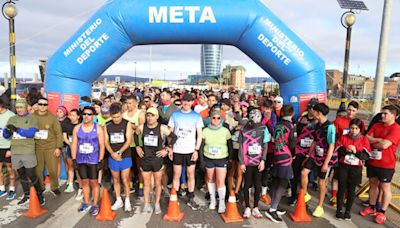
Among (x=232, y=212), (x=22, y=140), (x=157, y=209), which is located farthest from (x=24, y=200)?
(x=232, y=212)

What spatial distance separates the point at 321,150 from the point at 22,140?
5.04 metres

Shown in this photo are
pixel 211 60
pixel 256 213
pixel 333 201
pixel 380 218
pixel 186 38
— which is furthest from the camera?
pixel 211 60

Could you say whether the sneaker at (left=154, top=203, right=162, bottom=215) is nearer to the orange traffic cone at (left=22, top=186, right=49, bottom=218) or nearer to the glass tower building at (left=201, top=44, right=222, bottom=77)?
the orange traffic cone at (left=22, top=186, right=49, bottom=218)

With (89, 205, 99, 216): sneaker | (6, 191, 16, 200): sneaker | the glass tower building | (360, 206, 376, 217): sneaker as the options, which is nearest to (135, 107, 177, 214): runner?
(89, 205, 99, 216): sneaker

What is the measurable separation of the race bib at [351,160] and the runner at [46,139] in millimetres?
4913

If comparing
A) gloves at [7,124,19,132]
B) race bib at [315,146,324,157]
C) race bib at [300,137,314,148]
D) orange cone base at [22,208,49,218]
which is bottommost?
orange cone base at [22,208,49,218]

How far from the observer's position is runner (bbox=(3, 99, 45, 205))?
14.7ft

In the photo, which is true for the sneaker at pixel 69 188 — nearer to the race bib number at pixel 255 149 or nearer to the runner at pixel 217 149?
the runner at pixel 217 149

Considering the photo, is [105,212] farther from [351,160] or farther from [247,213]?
[351,160]

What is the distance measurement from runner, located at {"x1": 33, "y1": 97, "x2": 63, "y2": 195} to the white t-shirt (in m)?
2.22

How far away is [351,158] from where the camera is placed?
13.4ft

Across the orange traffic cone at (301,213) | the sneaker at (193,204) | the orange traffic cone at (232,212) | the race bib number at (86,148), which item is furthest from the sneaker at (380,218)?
the race bib number at (86,148)

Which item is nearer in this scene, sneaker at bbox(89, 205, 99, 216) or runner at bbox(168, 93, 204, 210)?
sneaker at bbox(89, 205, 99, 216)

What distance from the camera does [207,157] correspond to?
440cm
